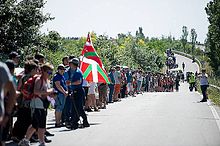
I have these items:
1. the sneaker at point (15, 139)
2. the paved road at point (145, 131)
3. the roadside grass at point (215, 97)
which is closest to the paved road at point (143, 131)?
the paved road at point (145, 131)

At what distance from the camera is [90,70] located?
17.2 meters

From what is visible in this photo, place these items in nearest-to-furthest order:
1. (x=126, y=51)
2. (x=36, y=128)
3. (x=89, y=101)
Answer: (x=36, y=128) < (x=89, y=101) < (x=126, y=51)

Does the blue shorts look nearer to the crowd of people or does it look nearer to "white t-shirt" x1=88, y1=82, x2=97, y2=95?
the crowd of people

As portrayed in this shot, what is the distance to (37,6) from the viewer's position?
26578 mm

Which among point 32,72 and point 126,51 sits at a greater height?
point 126,51

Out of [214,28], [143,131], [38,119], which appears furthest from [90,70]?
[214,28]

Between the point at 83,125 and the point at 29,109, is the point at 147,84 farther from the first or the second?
the point at 29,109

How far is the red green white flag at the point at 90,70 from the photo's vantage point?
16969 mm

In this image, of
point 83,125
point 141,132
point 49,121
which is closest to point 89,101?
point 49,121

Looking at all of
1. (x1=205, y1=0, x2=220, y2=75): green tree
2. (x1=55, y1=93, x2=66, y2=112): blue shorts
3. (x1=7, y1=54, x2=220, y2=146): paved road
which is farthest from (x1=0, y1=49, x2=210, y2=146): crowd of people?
(x1=205, y1=0, x2=220, y2=75): green tree

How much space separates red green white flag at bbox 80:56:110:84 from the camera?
668 inches

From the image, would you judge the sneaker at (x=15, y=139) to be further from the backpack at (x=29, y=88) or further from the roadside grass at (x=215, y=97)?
the roadside grass at (x=215, y=97)

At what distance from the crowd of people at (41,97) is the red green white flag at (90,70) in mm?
645

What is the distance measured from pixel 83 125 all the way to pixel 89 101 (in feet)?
17.7
